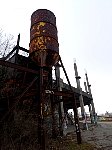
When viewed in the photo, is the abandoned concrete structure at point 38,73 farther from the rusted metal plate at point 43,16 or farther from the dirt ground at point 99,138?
the dirt ground at point 99,138

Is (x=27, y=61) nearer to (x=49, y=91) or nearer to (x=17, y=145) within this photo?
(x=49, y=91)

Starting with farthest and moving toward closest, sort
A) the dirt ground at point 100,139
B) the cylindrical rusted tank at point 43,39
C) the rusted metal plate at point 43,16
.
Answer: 1. the rusted metal plate at point 43,16
2. the cylindrical rusted tank at point 43,39
3. the dirt ground at point 100,139

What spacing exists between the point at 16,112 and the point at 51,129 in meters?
2.74

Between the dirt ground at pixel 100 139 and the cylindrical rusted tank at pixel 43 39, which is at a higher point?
the cylindrical rusted tank at pixel 43 39

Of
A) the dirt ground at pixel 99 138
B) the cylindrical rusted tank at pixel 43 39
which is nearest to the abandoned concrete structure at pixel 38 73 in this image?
the cylindrical rusted tank at pixel 43 39

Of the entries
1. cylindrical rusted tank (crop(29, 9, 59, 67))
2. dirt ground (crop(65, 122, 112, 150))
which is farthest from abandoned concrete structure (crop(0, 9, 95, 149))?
dirt ground (crop(65, 122, 112, 150))

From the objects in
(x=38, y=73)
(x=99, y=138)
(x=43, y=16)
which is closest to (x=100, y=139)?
(x=99, y=138)

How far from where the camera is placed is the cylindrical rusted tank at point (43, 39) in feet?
32.4

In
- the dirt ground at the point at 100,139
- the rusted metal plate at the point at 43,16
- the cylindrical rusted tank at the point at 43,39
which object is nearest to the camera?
the dirt ground at the point at 100,139

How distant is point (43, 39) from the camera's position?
32.9 ft

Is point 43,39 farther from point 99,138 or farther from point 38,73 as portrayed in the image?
point 99,138

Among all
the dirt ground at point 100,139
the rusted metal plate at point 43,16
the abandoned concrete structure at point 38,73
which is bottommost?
the dirt ground at point 100,139

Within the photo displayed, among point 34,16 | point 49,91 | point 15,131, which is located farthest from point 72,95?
point 34,16

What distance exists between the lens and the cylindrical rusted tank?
9880mm
